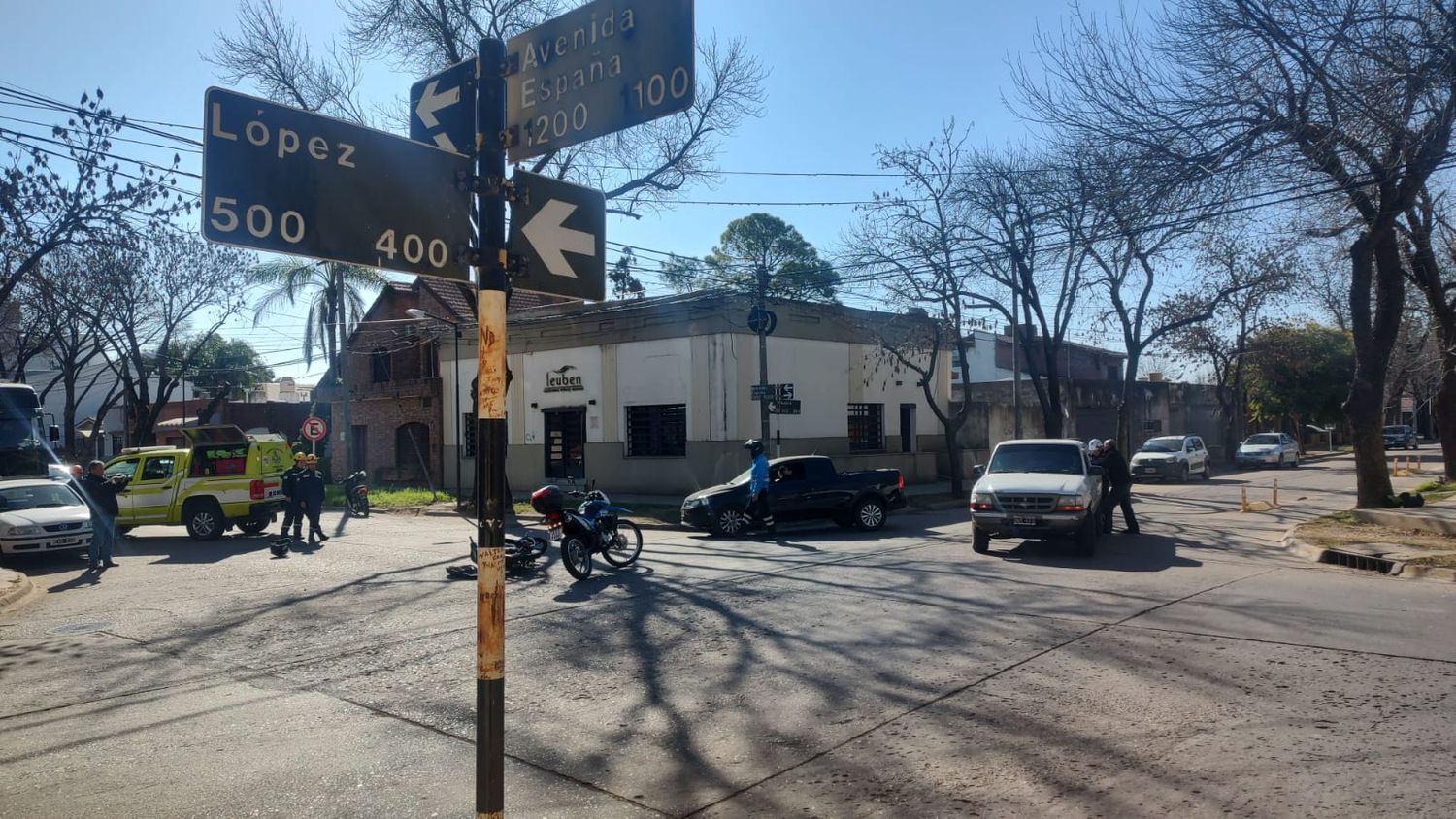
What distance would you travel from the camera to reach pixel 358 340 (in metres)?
37.6

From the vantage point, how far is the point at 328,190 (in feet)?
11.9

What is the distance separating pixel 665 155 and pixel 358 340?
19.4 m

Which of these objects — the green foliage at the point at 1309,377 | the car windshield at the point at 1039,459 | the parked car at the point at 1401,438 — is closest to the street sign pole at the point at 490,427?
the car windshield at the point at 1039,459

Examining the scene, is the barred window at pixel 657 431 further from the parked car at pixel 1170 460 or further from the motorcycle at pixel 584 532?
the parked car at pixel 1170 460

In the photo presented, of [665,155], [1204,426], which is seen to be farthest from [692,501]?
[1204,426]

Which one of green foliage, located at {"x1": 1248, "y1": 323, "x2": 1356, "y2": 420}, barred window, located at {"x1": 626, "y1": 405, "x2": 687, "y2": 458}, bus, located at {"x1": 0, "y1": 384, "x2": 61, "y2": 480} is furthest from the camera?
green foliage, located at {"x1": 1248, "y1": 323, "x2": 1356, "y2": 420}

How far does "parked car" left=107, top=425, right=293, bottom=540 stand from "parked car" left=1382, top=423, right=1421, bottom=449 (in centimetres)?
6122

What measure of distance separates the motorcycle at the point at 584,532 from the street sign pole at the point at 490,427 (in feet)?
29.3

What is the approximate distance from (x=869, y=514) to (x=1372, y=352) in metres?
9.63

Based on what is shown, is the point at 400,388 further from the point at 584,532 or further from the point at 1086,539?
the point at 1086,539

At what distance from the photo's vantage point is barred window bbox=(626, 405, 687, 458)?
27.6 m

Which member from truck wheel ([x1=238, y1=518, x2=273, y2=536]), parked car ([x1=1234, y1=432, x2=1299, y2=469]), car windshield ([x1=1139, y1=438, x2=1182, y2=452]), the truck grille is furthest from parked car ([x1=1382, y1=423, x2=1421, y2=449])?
truck wheel ([x1=238, y1=518, x2=273, y2=536])

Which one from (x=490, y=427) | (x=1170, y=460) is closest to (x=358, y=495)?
(x=490, y=427)

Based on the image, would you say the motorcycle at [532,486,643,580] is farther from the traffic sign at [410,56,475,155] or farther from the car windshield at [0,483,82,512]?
the car windshield at [0,483,82,512]
